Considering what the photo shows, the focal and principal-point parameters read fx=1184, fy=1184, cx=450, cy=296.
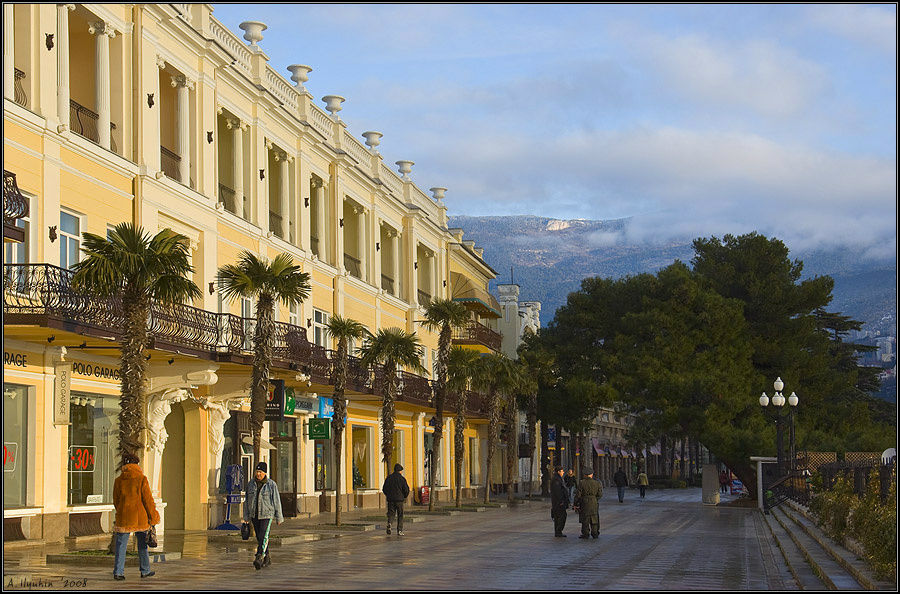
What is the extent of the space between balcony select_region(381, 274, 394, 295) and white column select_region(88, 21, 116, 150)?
26.1 m

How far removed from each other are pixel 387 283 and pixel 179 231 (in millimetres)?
23219

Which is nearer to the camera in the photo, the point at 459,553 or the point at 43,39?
the point at 459,553

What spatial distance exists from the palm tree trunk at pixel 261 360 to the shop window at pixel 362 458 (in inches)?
805

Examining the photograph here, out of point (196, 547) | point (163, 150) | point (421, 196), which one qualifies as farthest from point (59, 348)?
point (421, 196)

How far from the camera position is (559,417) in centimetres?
6228

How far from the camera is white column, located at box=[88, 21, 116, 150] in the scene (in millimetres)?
26797

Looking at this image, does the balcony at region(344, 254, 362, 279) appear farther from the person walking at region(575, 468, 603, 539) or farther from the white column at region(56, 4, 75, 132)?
the white column at region(56, 4, 75, 132)

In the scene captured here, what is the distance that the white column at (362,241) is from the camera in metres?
47.8

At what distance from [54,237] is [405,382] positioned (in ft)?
85.3

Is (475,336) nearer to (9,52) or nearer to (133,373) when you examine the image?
(9,52)

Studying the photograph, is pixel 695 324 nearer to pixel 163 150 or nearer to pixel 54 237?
pixel 163 150

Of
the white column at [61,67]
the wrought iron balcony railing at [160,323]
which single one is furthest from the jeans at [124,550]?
the white column at [61,67]

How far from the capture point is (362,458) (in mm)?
47125

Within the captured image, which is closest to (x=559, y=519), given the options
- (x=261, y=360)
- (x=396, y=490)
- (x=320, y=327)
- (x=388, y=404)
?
(x=396, y=490)
